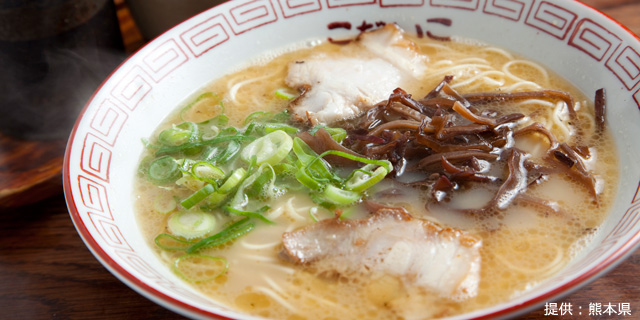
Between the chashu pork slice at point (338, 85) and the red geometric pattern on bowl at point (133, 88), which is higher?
the red geometric pattern on bowl at point (133, 88)

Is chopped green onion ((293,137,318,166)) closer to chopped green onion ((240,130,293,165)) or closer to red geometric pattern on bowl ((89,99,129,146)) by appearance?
chopped green onion ((240,130,293,165))

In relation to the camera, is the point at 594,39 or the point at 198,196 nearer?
the point at 198,196

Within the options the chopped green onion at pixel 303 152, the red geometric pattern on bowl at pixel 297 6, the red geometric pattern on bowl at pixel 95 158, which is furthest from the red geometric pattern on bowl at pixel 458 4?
the red geometric pattern on bowl at pixel 95 158

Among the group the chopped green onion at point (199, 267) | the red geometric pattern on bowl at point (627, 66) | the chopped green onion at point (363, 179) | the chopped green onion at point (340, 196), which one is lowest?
the chopped green onion at point (199, 267)

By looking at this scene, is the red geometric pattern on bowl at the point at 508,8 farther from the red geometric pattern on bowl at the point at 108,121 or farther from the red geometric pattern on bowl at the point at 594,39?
the red geometric pattern on bowl at the point at 108,121

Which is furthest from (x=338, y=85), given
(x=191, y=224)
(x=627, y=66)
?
(x=627, y=66)

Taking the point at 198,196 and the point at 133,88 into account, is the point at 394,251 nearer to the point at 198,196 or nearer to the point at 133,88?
the point at 198,196
